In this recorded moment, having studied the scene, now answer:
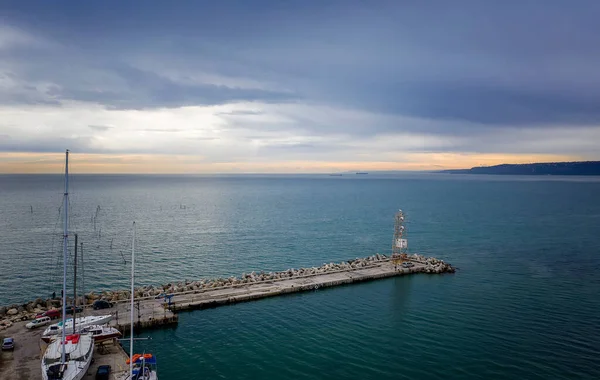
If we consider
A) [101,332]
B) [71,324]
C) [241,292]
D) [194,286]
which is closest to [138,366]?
[101,332]

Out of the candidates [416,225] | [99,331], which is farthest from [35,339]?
[416,225]

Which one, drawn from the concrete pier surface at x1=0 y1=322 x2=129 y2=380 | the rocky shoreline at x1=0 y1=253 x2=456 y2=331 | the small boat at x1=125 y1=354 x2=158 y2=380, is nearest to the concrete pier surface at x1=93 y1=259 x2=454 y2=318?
the rocky shoreline at x1=0 y1=253 x2=456 y2=331

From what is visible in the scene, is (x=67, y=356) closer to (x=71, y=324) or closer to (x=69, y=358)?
(x=69, y=358)

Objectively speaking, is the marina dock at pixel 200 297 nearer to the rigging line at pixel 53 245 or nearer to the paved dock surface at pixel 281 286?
the paved dock surface at pixel 281 286

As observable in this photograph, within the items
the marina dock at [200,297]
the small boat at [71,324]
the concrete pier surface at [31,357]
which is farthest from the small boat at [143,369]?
the small boat at [71,324]

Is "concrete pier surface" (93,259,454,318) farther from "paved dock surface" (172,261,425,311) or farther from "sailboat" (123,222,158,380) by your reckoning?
"sailboat" (123,222,158,380)

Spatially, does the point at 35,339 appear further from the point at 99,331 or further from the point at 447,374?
the point at 447,374
